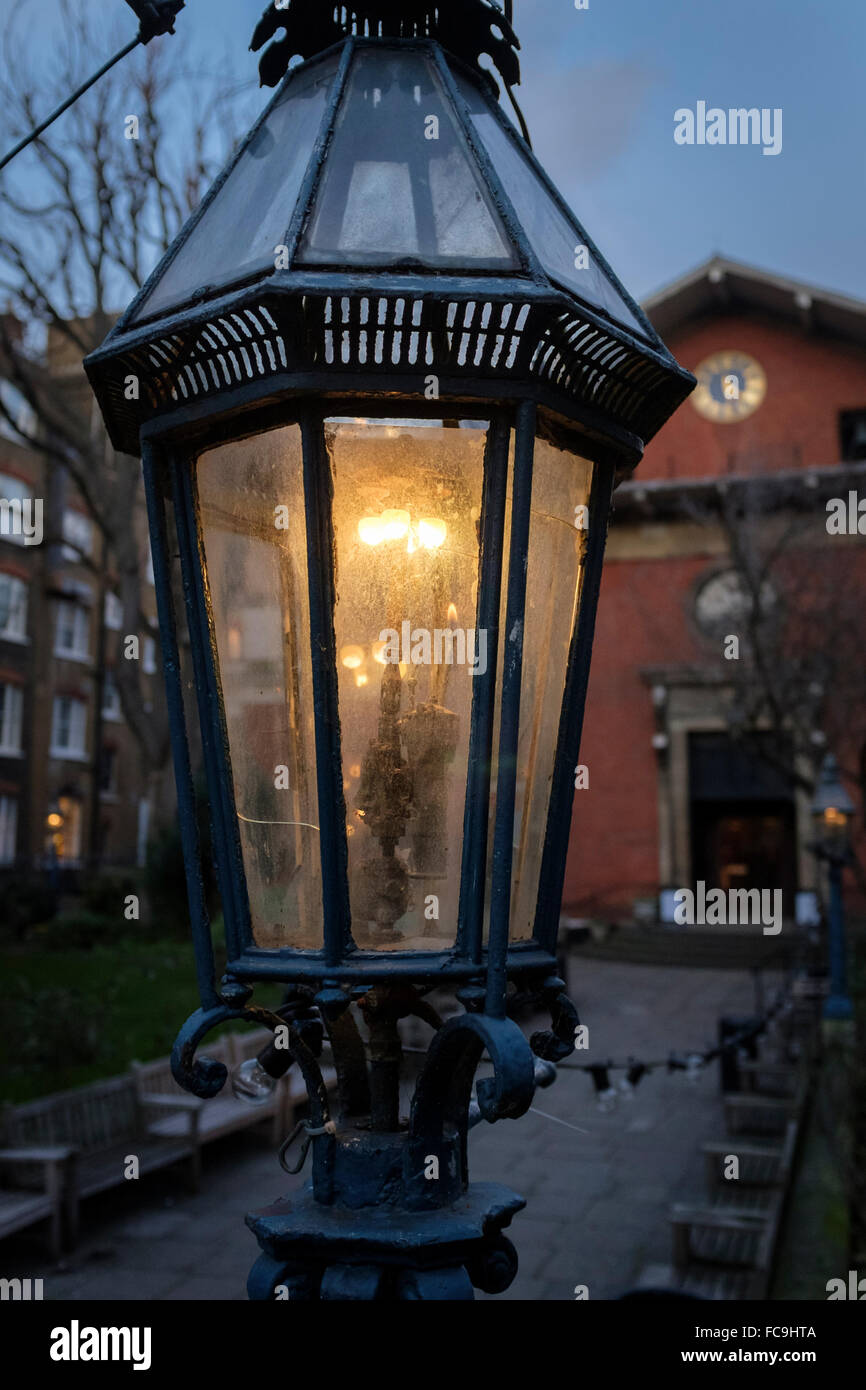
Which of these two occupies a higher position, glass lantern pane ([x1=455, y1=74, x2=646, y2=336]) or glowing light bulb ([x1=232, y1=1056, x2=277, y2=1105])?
glass lantern pane ([x1=455, y1=74, x2=646, y2=336])

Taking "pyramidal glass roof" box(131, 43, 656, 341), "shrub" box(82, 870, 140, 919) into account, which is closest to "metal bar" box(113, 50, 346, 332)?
"pyramidal glass roof" box(131, 43, 656, 341)

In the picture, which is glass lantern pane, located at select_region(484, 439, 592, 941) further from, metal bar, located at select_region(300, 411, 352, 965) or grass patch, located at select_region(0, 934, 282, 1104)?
grass patch, located at select_region(0, 934, 282, 1104)

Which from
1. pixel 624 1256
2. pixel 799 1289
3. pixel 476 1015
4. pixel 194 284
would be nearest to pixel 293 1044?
pixel 476 1015

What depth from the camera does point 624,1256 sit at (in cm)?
868

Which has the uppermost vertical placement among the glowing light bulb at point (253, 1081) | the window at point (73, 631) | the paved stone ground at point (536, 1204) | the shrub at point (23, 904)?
the window at point (73, 631)

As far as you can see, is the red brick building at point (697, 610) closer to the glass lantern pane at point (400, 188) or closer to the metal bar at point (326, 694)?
the glass lantern pane at point (400, 188)

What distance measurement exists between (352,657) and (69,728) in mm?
35000

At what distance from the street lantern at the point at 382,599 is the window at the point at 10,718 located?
3229cm

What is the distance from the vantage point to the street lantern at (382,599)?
167cm

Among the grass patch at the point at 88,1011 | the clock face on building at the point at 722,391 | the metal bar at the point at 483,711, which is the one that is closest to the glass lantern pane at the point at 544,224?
the metal bar at the point at 483,711

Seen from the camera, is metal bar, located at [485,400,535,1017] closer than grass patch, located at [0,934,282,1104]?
Yes

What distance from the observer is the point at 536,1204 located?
32.6 feet

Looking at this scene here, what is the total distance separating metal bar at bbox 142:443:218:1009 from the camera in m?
1.86

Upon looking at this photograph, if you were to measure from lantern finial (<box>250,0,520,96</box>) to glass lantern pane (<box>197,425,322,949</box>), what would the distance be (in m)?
0.85
